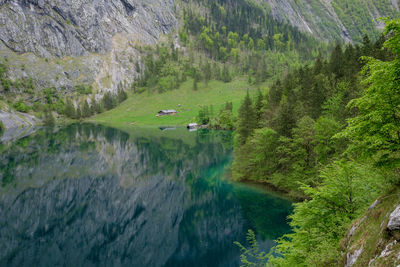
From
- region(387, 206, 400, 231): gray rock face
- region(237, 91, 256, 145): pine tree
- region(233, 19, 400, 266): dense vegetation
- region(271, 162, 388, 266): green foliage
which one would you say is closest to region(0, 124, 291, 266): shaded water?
region(233, 19, 400, 266): dense vegetation

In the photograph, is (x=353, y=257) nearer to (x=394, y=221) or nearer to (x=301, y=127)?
(x=394, y=221)

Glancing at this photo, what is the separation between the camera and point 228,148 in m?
87.4

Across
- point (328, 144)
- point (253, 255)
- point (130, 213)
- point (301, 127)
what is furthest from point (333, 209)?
point (130, 213)

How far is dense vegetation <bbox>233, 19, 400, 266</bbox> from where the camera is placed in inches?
424

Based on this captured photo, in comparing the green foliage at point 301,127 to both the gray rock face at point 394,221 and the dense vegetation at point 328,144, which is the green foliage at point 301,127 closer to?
the dense vegetation at point 328,144

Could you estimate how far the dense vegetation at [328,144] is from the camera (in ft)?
35.3

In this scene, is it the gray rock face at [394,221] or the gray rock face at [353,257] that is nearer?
the gray rock face at [394,221]

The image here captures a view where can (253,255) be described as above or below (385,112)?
below

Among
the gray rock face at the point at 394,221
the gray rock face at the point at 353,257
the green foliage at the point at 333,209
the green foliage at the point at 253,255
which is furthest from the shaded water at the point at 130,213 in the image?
the gray rock face at the point at 394,221

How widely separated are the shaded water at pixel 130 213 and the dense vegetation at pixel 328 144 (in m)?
5.26

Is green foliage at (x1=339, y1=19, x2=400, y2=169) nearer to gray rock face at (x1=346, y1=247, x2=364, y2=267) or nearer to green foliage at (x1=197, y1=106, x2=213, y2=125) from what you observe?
gray rock face at (x1=346, y1=247, x2=364, y2=267)

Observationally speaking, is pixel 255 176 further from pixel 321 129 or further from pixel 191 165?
pixel 191 165

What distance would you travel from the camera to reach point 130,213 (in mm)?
43406

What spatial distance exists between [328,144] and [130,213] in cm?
3401
